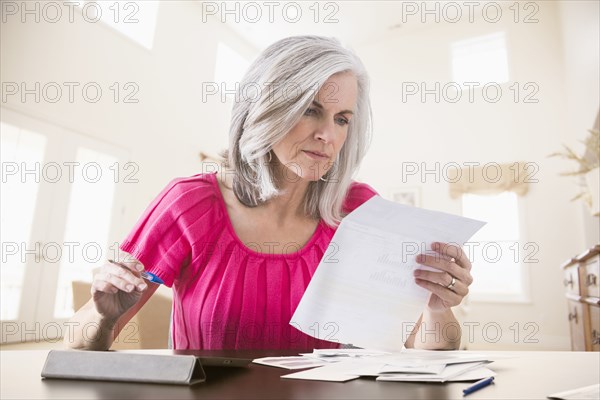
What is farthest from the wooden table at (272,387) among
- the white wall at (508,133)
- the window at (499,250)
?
the window at (499,250)

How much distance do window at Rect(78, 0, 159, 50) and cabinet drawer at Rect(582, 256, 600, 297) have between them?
15.2 ft

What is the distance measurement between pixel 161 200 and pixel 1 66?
11.9 ft

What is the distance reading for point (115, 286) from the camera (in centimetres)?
68

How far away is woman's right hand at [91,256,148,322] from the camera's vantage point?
671 millimetres

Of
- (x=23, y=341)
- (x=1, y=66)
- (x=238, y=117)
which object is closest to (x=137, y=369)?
(x=238, y=117)

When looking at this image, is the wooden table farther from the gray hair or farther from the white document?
the gray hair

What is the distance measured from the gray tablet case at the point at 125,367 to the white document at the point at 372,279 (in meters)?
0.32

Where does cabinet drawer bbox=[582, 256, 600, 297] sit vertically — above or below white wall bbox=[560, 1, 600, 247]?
below

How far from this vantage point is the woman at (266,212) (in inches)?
38.1

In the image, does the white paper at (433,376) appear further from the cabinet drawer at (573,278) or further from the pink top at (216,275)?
the cabinet drawer at (573,278)

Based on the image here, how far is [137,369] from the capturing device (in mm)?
433

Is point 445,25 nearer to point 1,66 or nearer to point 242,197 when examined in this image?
point 1,66

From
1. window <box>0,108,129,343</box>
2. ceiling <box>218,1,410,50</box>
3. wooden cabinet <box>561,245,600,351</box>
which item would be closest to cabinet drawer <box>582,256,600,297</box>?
wooden cabinet <box>561,245,600,351</box>

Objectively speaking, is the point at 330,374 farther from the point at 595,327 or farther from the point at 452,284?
the point at 595,327
